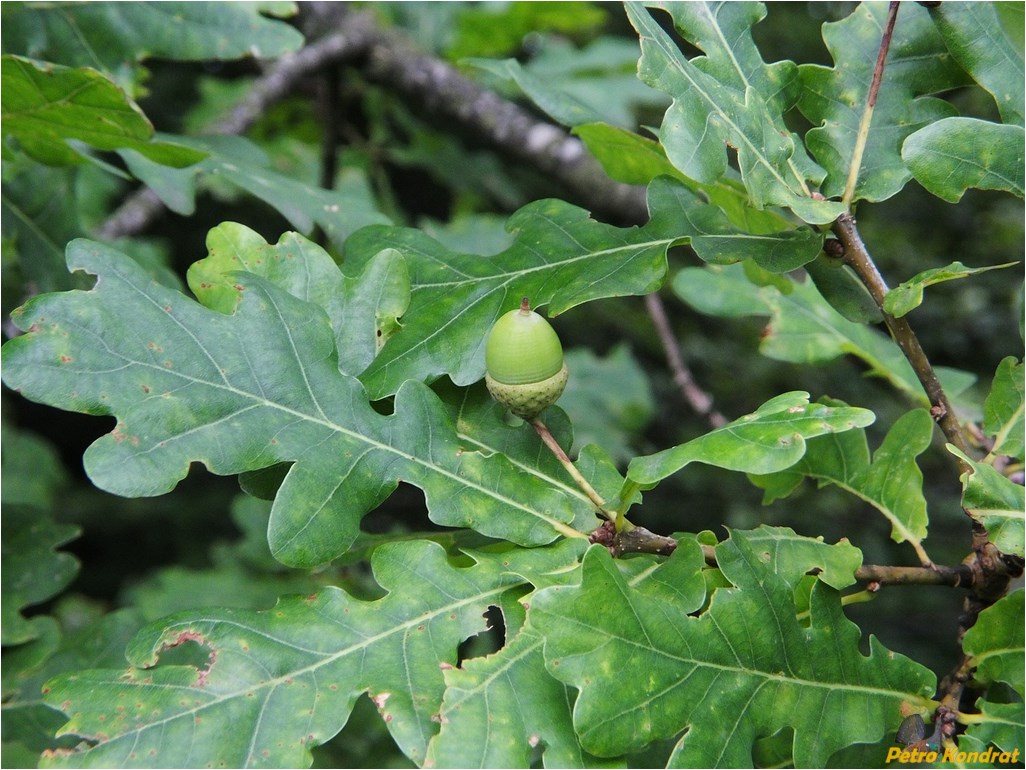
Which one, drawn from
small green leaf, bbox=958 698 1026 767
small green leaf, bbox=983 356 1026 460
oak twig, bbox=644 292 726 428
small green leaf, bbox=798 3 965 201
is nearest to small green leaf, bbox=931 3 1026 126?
small green leaf, bbox=798 3 965 201

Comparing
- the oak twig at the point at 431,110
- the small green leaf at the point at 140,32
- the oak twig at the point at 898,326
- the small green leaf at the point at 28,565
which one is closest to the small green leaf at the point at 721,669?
the oak twig at the point at 898,326


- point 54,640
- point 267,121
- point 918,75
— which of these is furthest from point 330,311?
point 267,121

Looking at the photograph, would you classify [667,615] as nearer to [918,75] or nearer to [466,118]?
[918,75]

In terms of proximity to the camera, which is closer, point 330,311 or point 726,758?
point 726,758

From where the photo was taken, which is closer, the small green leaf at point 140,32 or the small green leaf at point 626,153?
the small green leaf at point 626,153

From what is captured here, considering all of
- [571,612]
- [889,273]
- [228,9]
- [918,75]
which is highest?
[918,75]

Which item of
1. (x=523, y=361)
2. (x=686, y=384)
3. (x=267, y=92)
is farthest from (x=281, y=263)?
(x=267, y=92)

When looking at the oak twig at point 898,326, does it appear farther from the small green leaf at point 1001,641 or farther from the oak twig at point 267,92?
the oak twig at point 267,92
